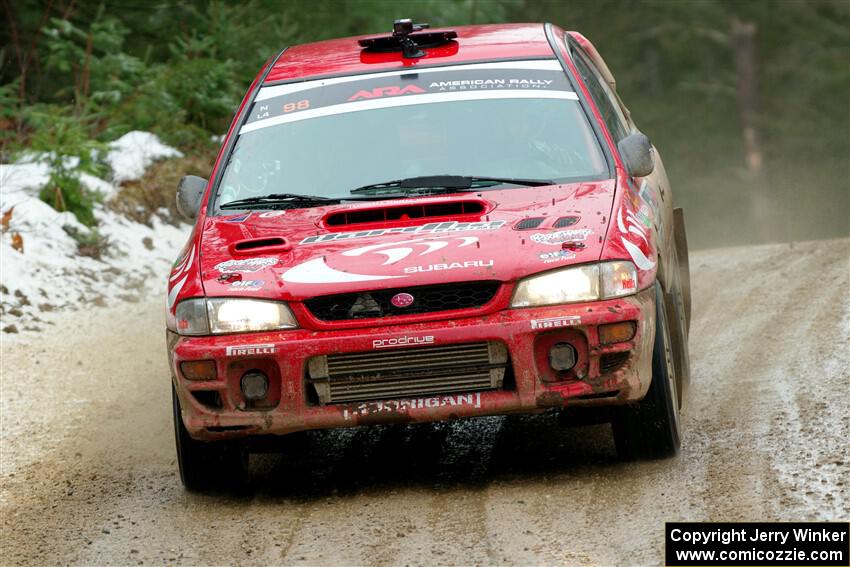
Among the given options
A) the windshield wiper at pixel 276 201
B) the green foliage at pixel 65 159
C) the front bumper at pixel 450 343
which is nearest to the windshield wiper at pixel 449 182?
the windshield wiper at pixel 276 201

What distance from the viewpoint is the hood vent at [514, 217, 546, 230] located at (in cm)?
567

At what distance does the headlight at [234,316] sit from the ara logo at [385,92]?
1.63 meters

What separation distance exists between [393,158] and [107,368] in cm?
378

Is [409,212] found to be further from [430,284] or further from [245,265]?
[245,265]

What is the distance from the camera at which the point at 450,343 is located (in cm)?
545

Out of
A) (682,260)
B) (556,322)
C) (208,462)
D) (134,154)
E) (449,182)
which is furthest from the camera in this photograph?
(134,154)

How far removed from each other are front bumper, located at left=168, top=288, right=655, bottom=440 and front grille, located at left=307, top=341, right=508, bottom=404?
32 mm

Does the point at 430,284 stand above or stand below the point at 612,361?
above

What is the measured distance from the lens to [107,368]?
9.51 m

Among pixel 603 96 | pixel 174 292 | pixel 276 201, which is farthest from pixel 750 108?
pixel 174 292

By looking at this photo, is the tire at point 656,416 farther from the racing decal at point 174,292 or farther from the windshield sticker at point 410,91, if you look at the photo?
the racing decal at point 174,292

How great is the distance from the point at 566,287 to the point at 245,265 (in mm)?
1295

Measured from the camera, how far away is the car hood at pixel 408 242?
5.49 metres

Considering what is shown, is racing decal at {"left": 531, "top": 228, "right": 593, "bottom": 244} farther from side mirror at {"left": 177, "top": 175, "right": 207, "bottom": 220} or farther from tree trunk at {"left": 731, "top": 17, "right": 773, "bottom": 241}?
tree trunk at {"left": 731, "top": 17, "right": 773, "bottom": 241}
